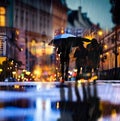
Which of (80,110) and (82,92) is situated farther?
(82,92)

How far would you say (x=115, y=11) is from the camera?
15.6 ft

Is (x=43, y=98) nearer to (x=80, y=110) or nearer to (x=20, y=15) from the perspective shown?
(x=80, y=110)

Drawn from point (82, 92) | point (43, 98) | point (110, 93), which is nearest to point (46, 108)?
point (43, 98)

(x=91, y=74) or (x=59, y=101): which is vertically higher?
(x=91, y=74)

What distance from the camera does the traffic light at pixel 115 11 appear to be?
468 cm

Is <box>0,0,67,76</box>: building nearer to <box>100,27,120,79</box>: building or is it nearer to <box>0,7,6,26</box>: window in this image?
<box>0,7,6,26</box>: window

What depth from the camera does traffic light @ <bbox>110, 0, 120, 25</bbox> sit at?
184 inches

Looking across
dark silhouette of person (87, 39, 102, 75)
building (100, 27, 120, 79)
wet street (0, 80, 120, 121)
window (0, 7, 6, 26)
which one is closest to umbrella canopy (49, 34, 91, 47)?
dark silhouette of person (87, 39, 102, 75)

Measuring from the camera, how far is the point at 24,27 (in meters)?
4.40

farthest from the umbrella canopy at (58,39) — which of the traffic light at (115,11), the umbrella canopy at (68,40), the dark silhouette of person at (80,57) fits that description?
the traffic light at (115,11)

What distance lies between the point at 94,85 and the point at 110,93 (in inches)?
10.2

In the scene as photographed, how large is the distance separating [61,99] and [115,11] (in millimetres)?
1217

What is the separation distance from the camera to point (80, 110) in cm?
430

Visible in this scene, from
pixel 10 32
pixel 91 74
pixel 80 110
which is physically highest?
pixel 10 32
